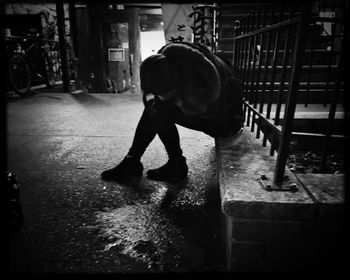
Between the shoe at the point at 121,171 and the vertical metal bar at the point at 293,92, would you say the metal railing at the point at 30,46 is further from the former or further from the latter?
the vertical metal bar at the point at 293,92

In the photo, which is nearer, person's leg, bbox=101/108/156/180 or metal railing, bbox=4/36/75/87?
person's leg, bbox=101/108/156/180

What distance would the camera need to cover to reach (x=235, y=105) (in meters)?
2.45

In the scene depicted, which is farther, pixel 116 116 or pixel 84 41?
pixel 84 41

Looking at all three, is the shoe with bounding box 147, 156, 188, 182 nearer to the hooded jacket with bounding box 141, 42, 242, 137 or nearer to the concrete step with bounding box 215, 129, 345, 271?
the hooded jacket with bounding box 141, 42, 242, 137

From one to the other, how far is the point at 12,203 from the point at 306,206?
166 centimetres

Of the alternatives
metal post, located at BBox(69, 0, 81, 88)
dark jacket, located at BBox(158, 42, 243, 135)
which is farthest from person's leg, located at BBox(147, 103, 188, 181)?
metal post, located at BBox(69, 0, 81, 88)

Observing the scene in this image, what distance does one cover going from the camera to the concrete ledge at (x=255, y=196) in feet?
4.49

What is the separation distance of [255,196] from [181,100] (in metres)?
1.07

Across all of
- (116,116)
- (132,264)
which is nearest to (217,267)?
(132,264)

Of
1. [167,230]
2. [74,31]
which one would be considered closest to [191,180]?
[167,230]

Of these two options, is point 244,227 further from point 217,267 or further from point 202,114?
point 202,114

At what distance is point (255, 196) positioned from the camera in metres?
1.43

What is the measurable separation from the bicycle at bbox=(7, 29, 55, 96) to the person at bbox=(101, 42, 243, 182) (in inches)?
221

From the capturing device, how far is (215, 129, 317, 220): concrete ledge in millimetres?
1369
